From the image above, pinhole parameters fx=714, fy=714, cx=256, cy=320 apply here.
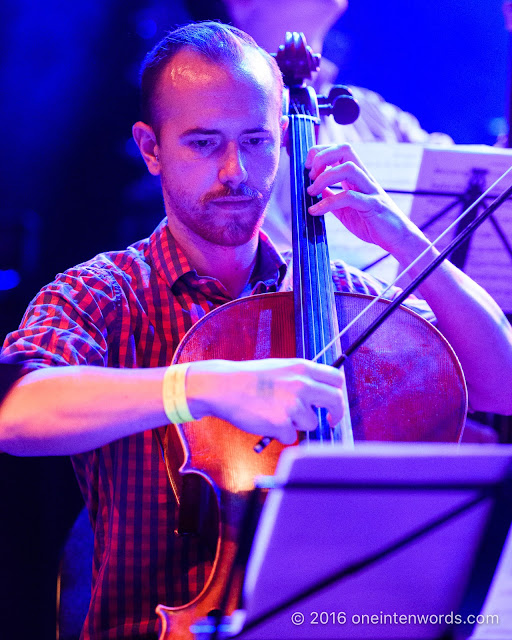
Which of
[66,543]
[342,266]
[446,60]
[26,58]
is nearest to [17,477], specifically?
[66,543]

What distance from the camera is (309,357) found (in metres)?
1.38

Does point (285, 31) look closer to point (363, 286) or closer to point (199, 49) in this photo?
point (199, 49)

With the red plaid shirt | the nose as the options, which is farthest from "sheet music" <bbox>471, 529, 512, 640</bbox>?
the nose

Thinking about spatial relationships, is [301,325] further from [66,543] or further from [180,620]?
[66,543]

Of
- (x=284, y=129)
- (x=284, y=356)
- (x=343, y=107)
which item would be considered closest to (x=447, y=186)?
(x=343, y=107)

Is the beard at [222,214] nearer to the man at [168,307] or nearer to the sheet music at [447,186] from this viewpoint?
the man at [168,307]

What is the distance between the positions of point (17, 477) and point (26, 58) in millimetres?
1496

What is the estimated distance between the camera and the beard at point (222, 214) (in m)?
1.62

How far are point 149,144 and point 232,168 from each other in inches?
11.8

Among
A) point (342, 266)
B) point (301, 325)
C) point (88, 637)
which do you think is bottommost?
point (88, 637)

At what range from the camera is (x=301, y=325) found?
1427 millimetres

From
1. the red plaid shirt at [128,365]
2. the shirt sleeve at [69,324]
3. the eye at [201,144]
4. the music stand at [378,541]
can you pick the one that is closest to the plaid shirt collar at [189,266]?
the red plaid shirt at [128,365]

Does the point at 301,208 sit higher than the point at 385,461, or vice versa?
the point at 301,208

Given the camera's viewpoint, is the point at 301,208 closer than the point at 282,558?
No
